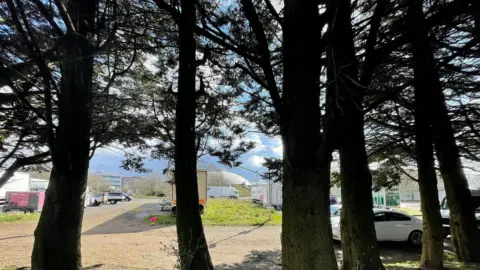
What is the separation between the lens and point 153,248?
12.6 m

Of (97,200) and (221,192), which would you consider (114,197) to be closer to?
(97,200)

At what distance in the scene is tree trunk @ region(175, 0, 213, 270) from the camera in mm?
5273

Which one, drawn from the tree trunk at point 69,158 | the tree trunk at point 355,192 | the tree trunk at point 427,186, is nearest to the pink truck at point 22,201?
the tree trunk at point 69,158

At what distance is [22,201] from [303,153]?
33596 mm

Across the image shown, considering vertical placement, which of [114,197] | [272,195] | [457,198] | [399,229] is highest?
[457,198]

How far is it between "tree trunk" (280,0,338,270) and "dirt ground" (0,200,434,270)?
5.07 m

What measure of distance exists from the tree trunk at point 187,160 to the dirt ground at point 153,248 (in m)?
2.45

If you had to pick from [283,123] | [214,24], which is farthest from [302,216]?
[214,24]

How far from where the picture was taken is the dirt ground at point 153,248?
394 inches

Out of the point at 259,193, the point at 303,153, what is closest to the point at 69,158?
the point at 303,153

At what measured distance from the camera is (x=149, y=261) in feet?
33.6

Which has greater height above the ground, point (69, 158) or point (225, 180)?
point (225, 180)

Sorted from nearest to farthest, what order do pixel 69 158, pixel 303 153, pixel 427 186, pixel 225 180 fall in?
pixel 303 153, pixel 69 158, pixel 427 186, pixel 225 180

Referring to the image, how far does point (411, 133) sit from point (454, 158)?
2057 mm
